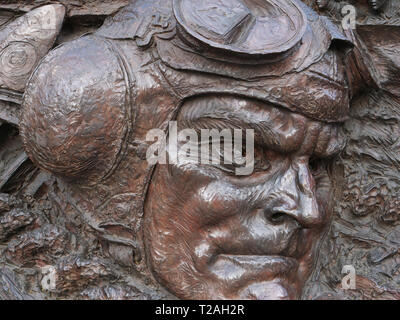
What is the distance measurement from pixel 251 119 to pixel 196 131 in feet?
0.56

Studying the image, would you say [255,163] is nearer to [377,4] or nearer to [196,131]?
[196,131]

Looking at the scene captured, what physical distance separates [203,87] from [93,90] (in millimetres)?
323

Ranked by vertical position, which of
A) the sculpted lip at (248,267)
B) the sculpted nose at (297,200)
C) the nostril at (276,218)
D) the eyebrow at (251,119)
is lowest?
the sculpted lip at (248,267)

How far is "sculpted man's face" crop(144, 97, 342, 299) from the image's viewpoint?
162 centimetres

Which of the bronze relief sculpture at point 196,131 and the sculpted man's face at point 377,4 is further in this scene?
the sculpted man's face at point 377,4

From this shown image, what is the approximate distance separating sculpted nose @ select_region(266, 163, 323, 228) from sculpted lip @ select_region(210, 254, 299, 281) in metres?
0.13

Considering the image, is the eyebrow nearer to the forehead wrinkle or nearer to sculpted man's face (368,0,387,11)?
the forehead wrinkle

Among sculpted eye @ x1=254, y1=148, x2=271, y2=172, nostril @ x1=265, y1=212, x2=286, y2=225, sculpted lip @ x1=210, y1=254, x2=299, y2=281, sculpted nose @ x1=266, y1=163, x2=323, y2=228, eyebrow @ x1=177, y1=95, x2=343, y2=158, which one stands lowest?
sculpted lip @ x1=210, y1=254, x2=299, y2=281

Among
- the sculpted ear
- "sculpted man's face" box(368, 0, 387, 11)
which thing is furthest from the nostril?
"sculpted man's face" box(368, 0, 387, 11)

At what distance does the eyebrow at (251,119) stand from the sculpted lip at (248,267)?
34cm

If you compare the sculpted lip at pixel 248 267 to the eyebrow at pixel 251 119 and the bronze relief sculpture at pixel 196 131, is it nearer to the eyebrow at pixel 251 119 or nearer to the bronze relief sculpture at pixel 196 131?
the bronze relief sculpture at pixel 196 131

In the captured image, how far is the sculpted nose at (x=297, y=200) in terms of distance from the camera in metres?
1.66

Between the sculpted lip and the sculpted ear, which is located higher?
the sculpted ear

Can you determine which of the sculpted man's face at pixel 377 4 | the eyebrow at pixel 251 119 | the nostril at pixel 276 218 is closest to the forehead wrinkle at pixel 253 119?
the eyebrow at pixel 251 119
